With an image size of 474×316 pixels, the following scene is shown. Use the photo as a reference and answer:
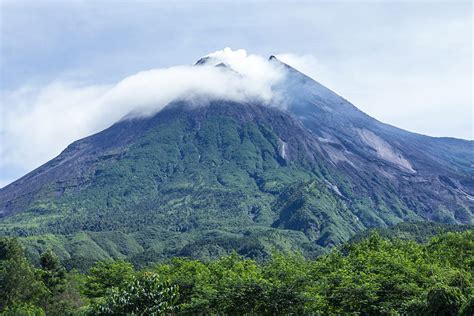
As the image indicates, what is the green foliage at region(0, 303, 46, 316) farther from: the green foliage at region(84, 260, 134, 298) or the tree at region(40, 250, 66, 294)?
the tree at region(40, 250, 66, 294)

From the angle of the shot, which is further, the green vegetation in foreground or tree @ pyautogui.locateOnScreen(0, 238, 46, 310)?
tree @ pyautogui.locateOnScreen(0, 238, 46, 310)

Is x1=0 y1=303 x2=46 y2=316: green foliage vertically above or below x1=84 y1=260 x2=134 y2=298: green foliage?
below

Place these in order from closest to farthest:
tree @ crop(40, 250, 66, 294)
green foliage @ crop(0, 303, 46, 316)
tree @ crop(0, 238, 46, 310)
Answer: green foliage @ crop(0, 303, 46, 316), tree @ crop(0, 238, 46, 310), tree @ crop(40, 250, 66, 294)

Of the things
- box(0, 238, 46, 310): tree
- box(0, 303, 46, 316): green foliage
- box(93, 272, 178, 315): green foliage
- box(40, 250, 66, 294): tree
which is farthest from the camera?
box(40, 250, 66, 294): tree

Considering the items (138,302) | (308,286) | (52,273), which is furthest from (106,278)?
(308,286)

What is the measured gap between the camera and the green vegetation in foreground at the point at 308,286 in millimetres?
35188

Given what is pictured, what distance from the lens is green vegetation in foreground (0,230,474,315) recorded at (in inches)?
1385

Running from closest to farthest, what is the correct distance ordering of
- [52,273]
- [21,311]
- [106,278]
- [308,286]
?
[308,286] → [21,311] → [106,278] → [52,273]

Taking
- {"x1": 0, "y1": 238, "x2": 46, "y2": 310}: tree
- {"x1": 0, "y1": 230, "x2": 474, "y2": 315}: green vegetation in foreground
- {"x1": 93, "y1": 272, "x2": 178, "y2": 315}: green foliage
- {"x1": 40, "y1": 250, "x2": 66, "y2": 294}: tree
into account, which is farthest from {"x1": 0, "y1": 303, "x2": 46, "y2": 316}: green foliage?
{"x1": 93, "y1": 272, "x2": 178, "y2": 315}: green foliage

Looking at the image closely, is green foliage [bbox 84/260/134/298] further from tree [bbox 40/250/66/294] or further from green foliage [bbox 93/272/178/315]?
tree [bbox 40/250/66/294]

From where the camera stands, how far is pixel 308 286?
4200 cm

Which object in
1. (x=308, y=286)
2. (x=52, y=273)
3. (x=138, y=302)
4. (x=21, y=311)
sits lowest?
(x=308, y=286)

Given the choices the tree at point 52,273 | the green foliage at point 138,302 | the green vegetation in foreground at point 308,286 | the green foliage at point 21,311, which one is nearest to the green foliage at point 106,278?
the green vegetation in foreground at point 308,286

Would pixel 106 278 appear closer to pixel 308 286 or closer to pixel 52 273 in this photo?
pixel 52 273
